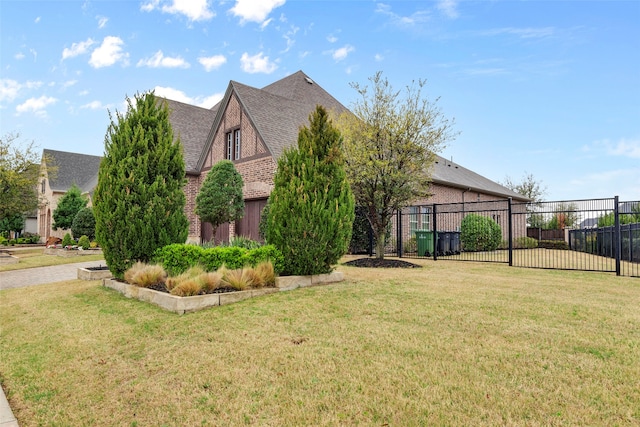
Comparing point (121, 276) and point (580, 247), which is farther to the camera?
point (580, 247)

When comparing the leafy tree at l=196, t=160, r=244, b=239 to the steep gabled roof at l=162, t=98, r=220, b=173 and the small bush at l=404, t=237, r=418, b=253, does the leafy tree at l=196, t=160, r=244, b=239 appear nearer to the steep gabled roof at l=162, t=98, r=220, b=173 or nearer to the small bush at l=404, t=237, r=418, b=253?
the steep gabled roof at l=162, t=98, r=220, b=173

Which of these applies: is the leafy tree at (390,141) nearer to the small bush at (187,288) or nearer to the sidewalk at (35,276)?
the small bush at (187,288)

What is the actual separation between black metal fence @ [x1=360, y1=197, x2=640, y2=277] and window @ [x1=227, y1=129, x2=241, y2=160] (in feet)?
24.7

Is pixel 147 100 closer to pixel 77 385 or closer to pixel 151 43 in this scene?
pixel 151 43

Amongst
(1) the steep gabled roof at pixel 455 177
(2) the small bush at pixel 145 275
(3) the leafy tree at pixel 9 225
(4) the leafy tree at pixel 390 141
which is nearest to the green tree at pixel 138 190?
(2) the small bush at pixel 145 275

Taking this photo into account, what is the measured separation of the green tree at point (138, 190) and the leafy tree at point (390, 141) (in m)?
5.17

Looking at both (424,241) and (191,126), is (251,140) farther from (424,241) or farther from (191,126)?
(424,241)

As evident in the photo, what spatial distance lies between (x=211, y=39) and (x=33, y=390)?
1035 cm

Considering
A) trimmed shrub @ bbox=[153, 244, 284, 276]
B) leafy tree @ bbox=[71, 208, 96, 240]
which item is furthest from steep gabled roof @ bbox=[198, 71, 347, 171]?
trimmed shrub @ bbox=[153, 244, 284, 276]

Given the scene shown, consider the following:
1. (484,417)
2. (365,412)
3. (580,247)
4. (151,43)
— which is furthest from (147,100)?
(580,247)

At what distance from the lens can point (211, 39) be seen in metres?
11.4

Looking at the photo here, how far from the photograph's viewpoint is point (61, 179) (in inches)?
1435

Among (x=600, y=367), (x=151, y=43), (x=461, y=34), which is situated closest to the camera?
(x=600, y=367)

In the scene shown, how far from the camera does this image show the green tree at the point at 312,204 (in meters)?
7.63
